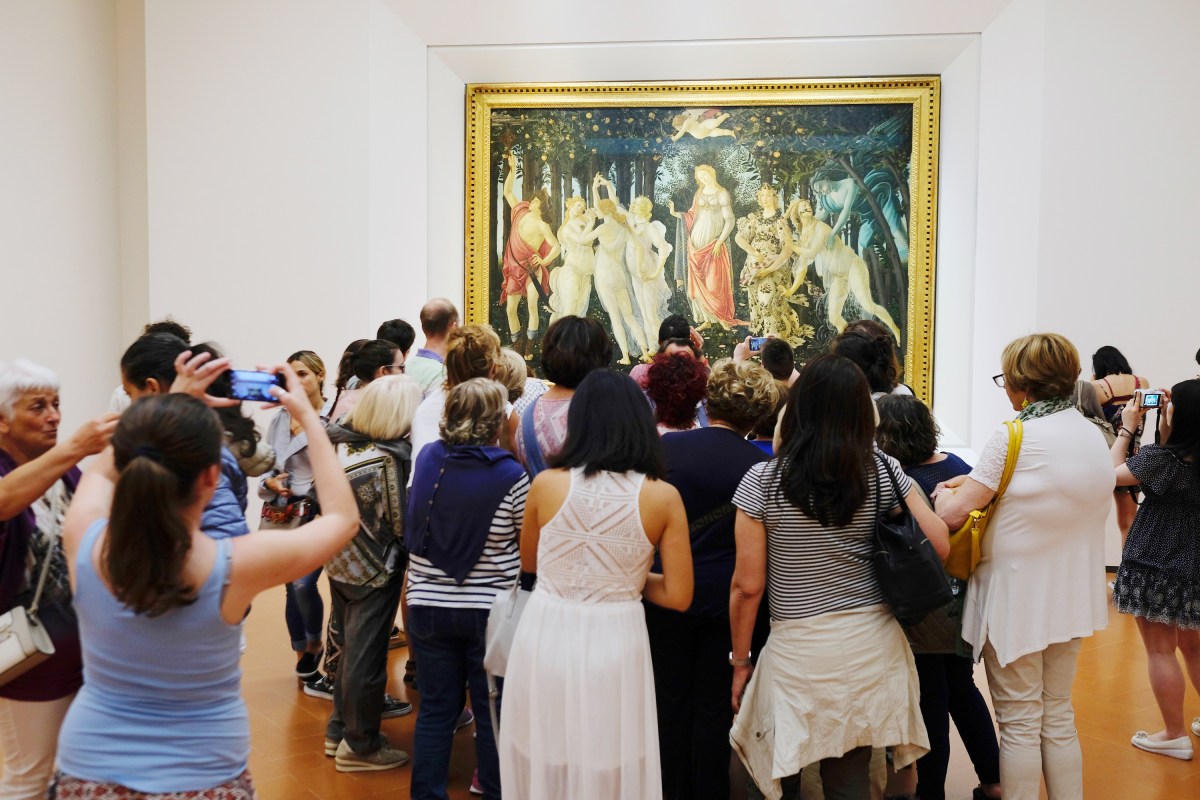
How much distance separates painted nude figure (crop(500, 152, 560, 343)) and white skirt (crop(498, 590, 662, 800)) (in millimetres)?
8034

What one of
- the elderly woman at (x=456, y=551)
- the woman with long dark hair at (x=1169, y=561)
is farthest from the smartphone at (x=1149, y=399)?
the elderly woman at (x=456, y=551)

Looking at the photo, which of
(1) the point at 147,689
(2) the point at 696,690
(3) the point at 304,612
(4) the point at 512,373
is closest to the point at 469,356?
(4) the point at 512,373

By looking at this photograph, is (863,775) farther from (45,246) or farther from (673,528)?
(45,246)

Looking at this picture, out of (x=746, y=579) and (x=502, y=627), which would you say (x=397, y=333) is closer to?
(x=502, y=627)

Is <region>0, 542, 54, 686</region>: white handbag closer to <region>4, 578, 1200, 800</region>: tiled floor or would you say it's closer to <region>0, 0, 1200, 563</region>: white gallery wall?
<region>4, 578, 1200, 800</region>: tiled floor

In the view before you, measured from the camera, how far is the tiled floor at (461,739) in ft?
15.2

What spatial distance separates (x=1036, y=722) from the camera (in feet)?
12.7

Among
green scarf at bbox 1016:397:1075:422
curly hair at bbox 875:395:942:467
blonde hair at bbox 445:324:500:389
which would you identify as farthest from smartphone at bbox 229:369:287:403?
green scarf at bbox 1016:397:1075:422

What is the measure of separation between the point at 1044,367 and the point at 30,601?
344 centimetres

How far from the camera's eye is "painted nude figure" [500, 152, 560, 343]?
11.1m

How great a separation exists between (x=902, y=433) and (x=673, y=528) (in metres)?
1.31

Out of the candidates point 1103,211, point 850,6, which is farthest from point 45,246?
point 1103,211

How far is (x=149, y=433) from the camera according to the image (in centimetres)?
210

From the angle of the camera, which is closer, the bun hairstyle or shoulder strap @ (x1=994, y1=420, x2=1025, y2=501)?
the bun hairstyle
